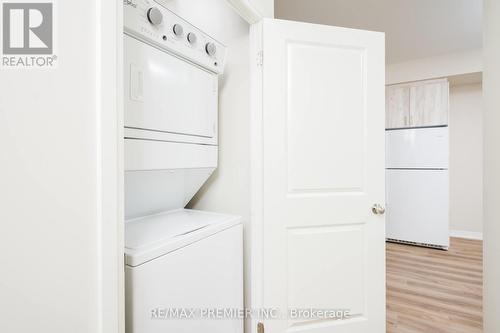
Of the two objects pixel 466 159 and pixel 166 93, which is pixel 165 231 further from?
pixel 466 159

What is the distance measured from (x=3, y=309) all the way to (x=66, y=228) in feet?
0.55

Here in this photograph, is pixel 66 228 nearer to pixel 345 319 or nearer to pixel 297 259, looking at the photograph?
pixel 297 259

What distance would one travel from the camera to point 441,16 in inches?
106

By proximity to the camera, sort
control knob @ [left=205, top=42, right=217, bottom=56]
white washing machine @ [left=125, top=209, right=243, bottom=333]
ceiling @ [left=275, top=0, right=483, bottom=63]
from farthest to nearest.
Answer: ceiling @ [left=275, top=0, right=483, bottom=63]
control knob @ [left=205, top=42, right=217, bottom=56]
white washing machine @ [left=125, top=209, right=243, bottom=333]

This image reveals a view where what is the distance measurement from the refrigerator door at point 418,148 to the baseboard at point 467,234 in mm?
1398

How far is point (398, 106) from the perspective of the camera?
156 inches

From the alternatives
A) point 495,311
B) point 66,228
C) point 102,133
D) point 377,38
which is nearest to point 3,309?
point 66,228

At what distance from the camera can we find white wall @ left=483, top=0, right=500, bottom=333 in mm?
1467

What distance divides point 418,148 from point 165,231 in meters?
3.87

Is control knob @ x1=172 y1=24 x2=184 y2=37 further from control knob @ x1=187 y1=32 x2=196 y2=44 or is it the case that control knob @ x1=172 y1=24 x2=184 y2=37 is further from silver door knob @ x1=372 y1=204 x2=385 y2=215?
silver door knob @ x1=372 y1=204 x2=385 y2=215

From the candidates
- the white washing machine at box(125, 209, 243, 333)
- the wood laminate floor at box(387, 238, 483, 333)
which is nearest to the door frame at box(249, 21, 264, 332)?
the white washing machine at box(125, 209, 243, 333)

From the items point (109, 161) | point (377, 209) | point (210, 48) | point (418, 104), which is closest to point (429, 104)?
point (418, 104)

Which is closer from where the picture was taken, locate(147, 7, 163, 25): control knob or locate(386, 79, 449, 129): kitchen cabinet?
locate(147, 7, 163, 25): control knob

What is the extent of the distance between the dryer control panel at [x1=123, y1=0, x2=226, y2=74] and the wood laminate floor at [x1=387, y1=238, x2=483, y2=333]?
86.4 inches
